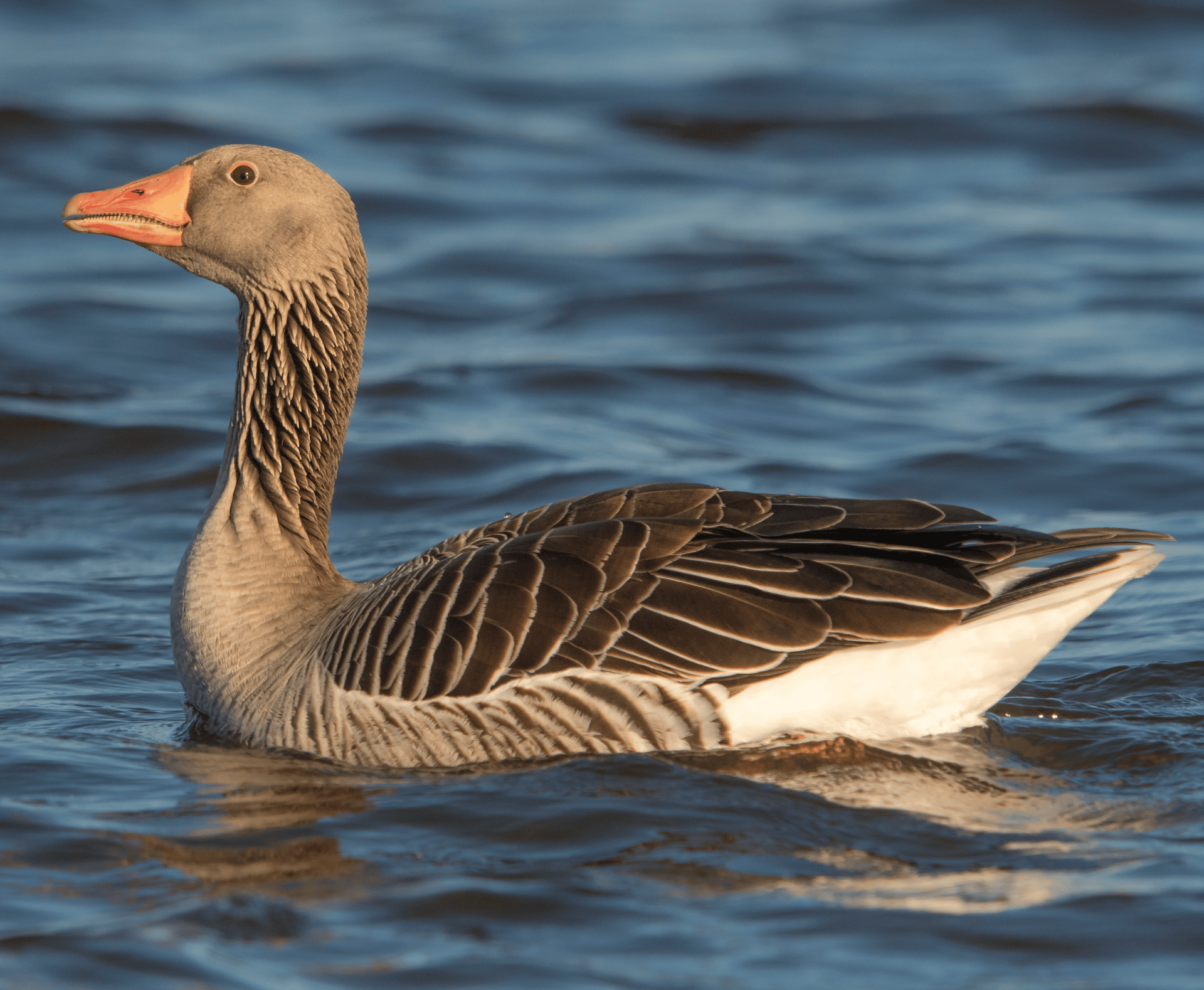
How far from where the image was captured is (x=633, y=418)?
12.2 meters

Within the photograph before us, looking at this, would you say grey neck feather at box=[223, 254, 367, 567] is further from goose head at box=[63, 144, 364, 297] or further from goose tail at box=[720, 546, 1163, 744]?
goose tail at box=[720, 546, 1163, 744]

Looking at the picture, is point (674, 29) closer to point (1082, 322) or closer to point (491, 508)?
point (1082, 322)

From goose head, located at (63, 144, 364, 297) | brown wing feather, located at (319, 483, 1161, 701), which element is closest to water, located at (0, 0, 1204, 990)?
brown wing feather, located at (319, 483, 1161, 701)

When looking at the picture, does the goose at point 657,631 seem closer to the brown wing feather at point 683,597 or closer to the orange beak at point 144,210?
the brown wing feather at point 683,597

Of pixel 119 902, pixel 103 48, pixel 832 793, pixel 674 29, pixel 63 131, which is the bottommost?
pixel 119 902

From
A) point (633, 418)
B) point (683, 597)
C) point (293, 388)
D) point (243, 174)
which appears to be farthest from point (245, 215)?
point (633, 418)

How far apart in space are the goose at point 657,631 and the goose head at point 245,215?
139cm

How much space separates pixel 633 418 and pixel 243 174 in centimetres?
549

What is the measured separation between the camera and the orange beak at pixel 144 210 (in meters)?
7.07

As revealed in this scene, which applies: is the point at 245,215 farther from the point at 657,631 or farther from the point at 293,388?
the point at 657,631

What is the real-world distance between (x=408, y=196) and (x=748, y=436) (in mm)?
6833

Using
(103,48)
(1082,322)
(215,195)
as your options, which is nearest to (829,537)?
(215,195)

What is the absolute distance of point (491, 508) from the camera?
10516 mm

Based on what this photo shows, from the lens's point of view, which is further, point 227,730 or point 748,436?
point 748,436
